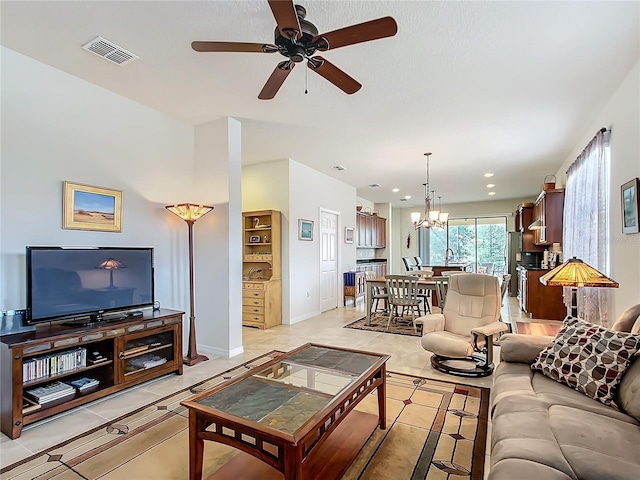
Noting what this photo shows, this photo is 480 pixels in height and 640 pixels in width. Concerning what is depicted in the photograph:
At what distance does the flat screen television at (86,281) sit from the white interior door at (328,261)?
3.95m

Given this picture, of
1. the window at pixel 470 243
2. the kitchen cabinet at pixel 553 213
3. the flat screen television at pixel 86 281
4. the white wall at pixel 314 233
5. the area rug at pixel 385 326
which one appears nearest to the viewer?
the flat screen television at pixel 86 281

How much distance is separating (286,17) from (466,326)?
3.34m

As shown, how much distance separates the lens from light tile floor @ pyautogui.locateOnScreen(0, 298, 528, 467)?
7.81 ft

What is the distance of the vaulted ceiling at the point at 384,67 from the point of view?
228 cm

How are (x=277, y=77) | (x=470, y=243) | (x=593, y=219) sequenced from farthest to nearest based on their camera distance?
(x=470, y=243) < (x=593, y=219) < (x=277, y=77)

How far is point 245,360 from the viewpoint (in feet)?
13.1

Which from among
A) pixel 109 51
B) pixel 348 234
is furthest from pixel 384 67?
pixel 348 234

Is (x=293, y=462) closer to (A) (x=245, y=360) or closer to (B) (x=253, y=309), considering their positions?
(A) (x=245, y=360)

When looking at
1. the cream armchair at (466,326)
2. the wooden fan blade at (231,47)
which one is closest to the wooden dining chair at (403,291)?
the cream armchair at (466,326)

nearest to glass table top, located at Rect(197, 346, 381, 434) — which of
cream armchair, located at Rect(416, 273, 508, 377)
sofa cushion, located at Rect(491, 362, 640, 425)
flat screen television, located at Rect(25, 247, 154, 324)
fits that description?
sofa cushion, located at Rect(491, 362, 640, 425)

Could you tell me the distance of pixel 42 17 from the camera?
2.34m

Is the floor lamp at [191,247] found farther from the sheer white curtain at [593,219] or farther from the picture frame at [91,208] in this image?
the sheer white curtain at [593,219]

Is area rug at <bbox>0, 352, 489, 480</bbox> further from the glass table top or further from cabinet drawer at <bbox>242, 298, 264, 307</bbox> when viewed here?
Answer: cabinet drawer at <bbox>242, 298, 264, 307</bbox>

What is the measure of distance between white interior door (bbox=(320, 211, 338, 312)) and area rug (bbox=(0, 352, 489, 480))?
4196 millimetres
